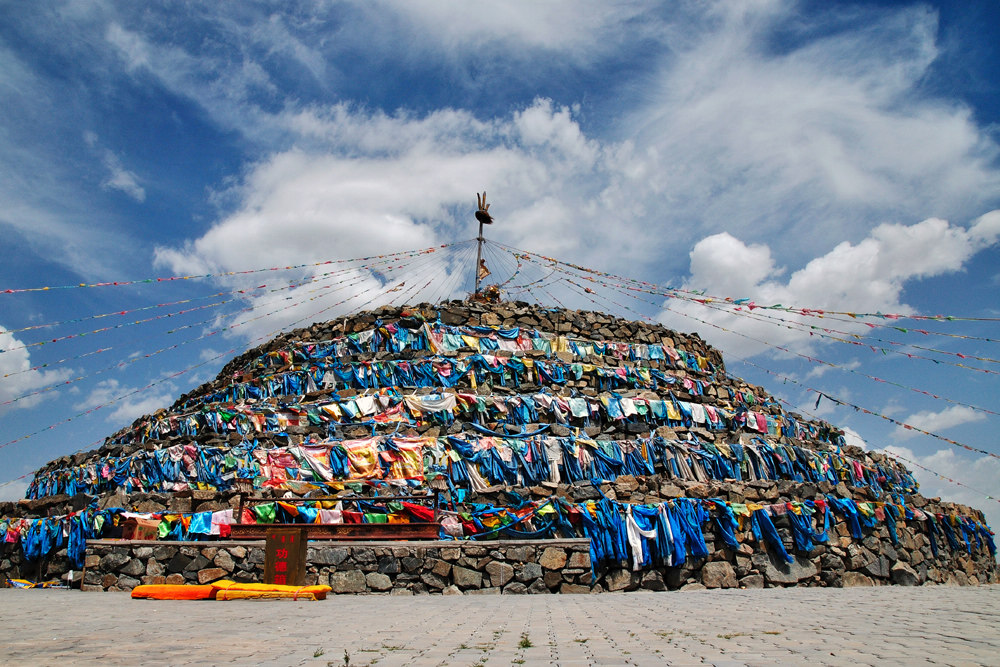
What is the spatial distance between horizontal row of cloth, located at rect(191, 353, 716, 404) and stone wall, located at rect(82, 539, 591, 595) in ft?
37.3

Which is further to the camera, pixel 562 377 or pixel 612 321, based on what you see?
pixel 612 321

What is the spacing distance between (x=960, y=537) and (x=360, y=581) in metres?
21.0

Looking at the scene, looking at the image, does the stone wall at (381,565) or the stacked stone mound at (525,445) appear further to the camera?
the stacked stone mound at (525,445)

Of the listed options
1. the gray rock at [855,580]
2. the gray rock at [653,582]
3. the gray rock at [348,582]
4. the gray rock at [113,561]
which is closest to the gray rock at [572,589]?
the gray rock at [653,582]

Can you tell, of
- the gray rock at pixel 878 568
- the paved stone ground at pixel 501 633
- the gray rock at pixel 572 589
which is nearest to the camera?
the paved stone ground at pixel 501 633

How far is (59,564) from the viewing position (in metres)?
17.1

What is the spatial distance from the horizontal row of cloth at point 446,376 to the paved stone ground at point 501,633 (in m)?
14.2

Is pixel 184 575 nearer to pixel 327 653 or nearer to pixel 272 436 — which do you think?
pixel 272 436

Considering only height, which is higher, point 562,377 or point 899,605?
Answer: point 562,377

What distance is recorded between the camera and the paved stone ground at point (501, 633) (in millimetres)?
5316

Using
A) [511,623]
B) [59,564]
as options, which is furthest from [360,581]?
[59,564]

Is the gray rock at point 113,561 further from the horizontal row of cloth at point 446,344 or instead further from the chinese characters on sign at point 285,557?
the horizontal row of cloth at point 446,344

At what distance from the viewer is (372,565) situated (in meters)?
13.5

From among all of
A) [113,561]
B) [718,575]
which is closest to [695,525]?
[718,575]
